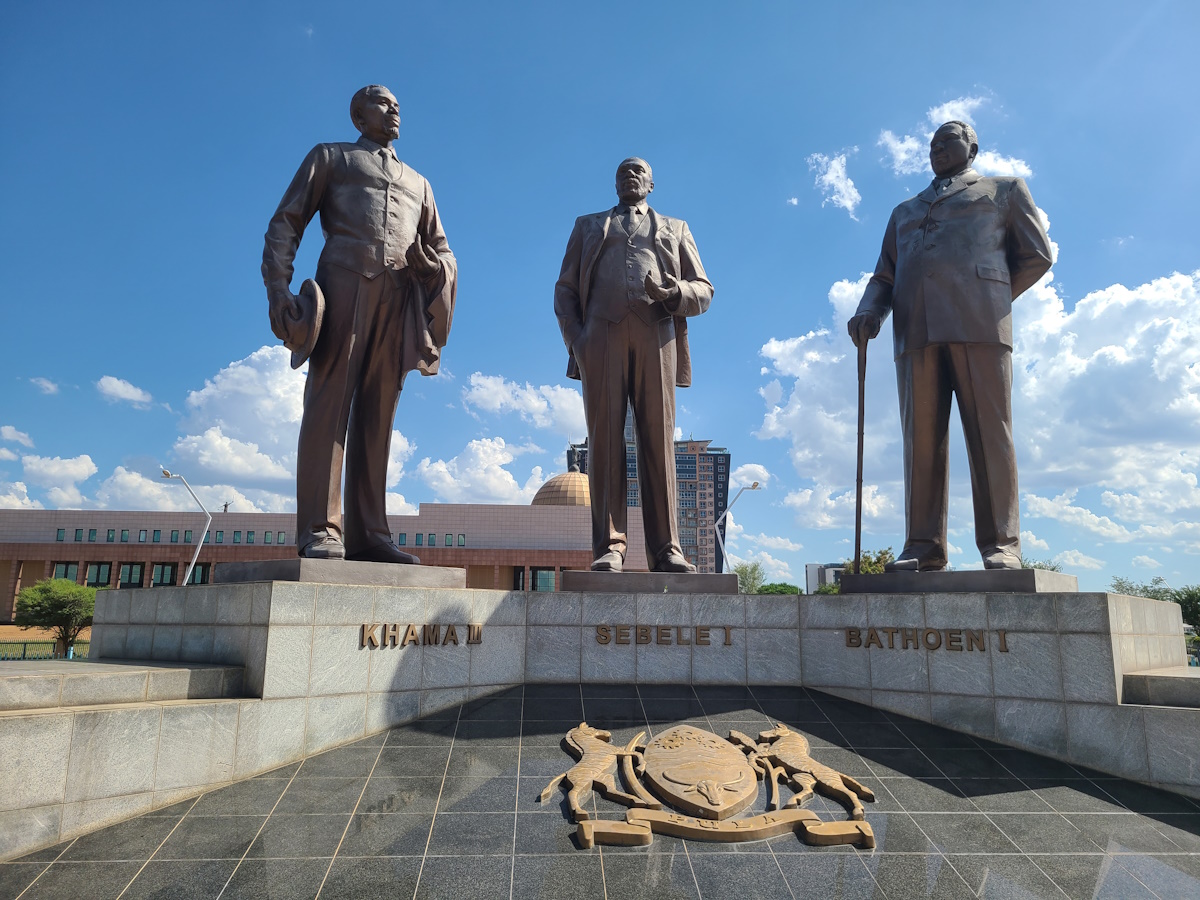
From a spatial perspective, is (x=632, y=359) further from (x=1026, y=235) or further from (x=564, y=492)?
(x=564, y=492)

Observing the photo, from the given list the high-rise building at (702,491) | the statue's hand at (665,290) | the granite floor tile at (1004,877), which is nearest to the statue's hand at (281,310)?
the statue's hand at (665,290)

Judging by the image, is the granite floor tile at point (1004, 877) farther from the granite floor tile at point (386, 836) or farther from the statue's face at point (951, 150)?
the statue's face at point (951, 150)

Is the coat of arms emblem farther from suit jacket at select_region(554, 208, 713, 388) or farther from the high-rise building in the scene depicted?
the high-rise building

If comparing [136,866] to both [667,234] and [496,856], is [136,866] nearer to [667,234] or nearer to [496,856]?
[496,856]

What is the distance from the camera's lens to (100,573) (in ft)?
151

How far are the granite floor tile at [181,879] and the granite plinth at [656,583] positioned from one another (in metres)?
3.88

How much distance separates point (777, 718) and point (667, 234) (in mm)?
4747

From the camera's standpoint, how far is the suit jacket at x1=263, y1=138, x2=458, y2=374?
695 cm

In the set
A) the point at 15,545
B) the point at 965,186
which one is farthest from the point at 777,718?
the point at 15,545

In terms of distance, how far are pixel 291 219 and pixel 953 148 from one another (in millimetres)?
6192

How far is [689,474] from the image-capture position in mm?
97938

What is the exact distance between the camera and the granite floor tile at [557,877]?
4.00 metres

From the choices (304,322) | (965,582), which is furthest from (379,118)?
(965,582)

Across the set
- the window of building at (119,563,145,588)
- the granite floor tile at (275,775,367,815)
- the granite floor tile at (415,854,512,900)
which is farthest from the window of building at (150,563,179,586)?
the granite floor tile at (415,854,512,900)
